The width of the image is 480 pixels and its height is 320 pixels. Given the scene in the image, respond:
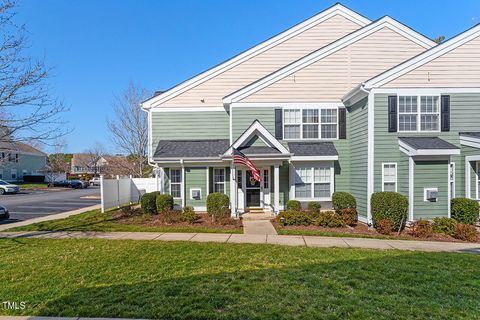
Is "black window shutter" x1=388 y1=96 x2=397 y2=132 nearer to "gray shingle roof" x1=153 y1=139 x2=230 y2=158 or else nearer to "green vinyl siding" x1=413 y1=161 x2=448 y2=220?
"green vinyl siding" x1=413 y1=161 x2=448 y2=220

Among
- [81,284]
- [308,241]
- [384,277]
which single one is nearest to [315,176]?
[308,241]

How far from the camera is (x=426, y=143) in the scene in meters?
11.5

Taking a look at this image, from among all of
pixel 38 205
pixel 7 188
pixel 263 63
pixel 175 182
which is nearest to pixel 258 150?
pixel 175 182

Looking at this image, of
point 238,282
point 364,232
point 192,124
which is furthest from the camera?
point 192,124

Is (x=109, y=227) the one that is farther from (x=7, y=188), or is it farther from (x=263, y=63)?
(x=7, y=188)

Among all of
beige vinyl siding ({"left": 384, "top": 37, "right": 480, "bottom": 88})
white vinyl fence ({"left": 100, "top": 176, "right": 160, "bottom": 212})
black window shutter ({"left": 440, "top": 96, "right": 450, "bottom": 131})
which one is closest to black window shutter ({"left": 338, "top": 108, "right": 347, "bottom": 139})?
beige vinyl siding ({"left": 384, "top": 37, "right": 480, "bottom": 88})

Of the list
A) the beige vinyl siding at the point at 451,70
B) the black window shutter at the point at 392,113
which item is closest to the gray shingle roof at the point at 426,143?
the black window shutter at the point at 392,113

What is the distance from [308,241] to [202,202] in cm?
708

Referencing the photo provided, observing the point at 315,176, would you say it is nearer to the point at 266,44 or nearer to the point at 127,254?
the point at 266,44

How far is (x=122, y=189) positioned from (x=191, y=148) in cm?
741

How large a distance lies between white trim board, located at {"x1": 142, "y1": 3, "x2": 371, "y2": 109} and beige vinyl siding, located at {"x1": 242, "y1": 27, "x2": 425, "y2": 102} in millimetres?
2809

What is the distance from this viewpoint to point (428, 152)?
10938 millimetres

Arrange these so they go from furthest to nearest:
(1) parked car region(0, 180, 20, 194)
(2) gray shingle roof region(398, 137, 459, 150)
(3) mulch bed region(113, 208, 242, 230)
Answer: (1) parked car region(0, 180, 20, 194), (3) mulch bed region(113, 208, 242, 230), (2) gray shingle roof region(398, 137, 459, 150)

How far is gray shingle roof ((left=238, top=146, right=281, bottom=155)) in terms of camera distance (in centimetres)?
1315
